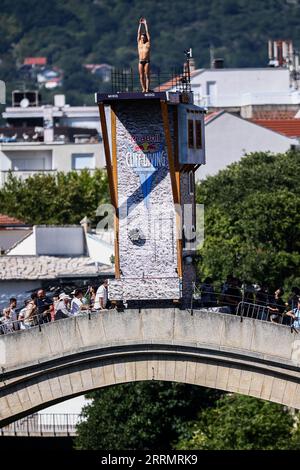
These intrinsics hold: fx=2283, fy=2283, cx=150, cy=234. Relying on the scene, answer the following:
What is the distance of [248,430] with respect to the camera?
8006 centimetres

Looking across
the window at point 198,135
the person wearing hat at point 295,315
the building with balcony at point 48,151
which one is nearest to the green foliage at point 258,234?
the window at point 198,135

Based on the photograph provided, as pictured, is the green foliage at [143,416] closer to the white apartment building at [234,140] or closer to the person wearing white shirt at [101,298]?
the person wearing white shirt at [101,298]

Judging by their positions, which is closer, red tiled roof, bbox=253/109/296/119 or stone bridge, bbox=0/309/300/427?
stone bridge, bbox=0/309/300/427

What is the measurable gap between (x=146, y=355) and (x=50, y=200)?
68517mm

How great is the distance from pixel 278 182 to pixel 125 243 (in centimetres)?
4113

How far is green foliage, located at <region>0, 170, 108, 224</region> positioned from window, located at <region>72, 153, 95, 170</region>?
2309cm

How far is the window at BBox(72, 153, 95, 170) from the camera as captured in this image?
153125 millimetres

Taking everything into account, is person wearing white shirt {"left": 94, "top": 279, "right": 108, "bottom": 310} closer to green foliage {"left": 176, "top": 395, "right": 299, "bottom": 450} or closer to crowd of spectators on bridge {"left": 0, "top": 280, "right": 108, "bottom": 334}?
crowd of spectators on bridge {"left": 0, "top": 280, "right": 108, "bottom": 334}

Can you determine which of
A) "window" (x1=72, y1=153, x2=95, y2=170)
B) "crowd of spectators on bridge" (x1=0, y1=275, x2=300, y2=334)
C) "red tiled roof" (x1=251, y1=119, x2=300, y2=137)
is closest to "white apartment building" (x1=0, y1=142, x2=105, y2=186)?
"window" (x1=72, y1=153, x2=95, y2=170)

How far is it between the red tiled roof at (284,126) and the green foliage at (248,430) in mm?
40429

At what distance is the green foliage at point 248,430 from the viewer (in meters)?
79.2

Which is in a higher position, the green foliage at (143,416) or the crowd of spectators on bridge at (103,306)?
the crowd of spectators on bridge at (103,306)

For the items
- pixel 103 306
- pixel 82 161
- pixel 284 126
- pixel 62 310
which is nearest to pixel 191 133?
pixel 103 306
